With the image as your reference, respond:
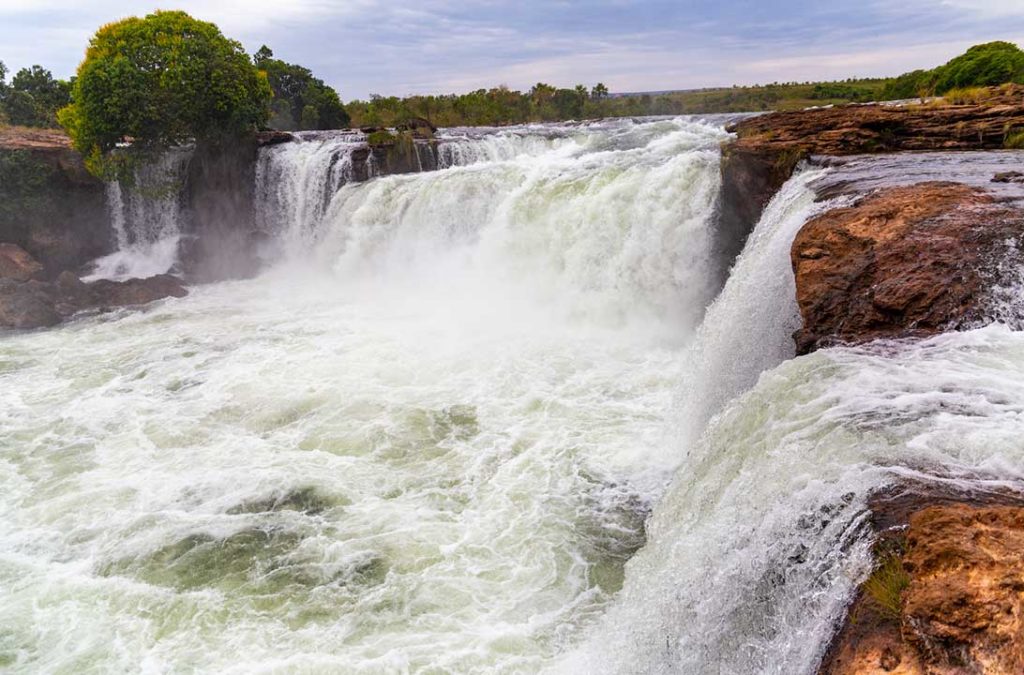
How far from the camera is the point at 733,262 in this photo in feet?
36.1

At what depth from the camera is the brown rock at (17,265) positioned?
656 inches

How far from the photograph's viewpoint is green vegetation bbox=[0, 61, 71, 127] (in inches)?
1052

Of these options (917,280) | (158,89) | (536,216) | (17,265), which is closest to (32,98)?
(158,89)

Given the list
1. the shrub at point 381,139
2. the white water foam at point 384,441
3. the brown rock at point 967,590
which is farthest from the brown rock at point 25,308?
the brown rock at point 967,590

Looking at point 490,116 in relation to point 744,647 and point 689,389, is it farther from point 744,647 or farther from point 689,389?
point 744,647

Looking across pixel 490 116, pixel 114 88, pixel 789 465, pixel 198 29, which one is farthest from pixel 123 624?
pixel 490 116

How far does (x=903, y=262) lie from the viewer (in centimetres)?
547

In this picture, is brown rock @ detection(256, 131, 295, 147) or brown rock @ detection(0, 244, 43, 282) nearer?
brown rock @ detection(0, 244, 43, 282)

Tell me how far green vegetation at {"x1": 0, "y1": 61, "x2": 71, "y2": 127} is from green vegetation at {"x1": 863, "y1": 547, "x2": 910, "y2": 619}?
31.5m

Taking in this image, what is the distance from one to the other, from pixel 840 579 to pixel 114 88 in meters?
21.9

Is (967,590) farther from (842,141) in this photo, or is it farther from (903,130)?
(903,130)

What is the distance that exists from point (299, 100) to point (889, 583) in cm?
3957

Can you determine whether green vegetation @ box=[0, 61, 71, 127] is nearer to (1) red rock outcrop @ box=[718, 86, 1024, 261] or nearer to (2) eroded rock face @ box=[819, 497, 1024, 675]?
(1) red rock outcrop @ box=[718, 86, 1024, 261]

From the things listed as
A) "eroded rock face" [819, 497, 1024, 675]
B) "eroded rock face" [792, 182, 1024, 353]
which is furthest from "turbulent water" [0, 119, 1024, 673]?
"eroded rock face" [792, 182, 1024, 353]
